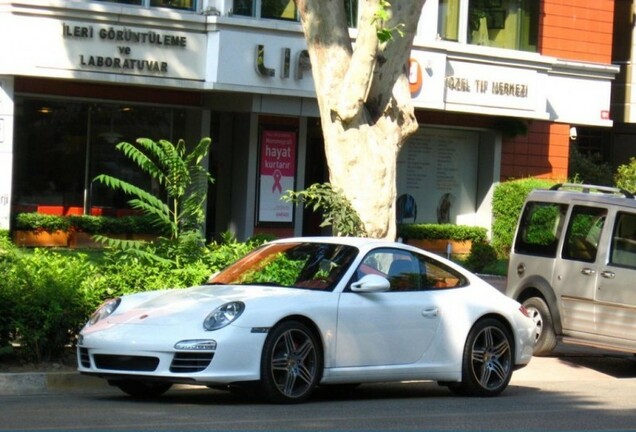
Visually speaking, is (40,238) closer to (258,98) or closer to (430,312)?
(258,98)

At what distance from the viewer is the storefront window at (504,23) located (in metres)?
27.7

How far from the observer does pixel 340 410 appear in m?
10.0

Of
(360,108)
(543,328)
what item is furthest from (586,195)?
(360,108)

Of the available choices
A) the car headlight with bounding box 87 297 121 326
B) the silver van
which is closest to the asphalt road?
Result: the car headlight with bounding box 87 297 121 326

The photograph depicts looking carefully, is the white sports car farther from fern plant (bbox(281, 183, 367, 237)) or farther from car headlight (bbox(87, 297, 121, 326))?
fern plant (bbox(281, 183, 367, 237))

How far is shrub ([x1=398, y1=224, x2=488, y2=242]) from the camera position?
27.7 m

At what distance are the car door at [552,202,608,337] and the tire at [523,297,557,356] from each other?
0.88 ft

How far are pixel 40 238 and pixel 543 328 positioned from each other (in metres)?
11.3

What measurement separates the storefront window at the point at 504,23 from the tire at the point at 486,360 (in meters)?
16.8

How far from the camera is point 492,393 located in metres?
11.5

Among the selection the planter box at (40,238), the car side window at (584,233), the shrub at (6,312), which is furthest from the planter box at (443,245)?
the shrub at (6,312)

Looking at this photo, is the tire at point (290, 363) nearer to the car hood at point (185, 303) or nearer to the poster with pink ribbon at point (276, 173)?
the car hood at point (185, 303)

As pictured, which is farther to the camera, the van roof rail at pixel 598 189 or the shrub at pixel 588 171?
the shrub at pixel 588 171

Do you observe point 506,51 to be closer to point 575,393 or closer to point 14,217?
point 14,217
